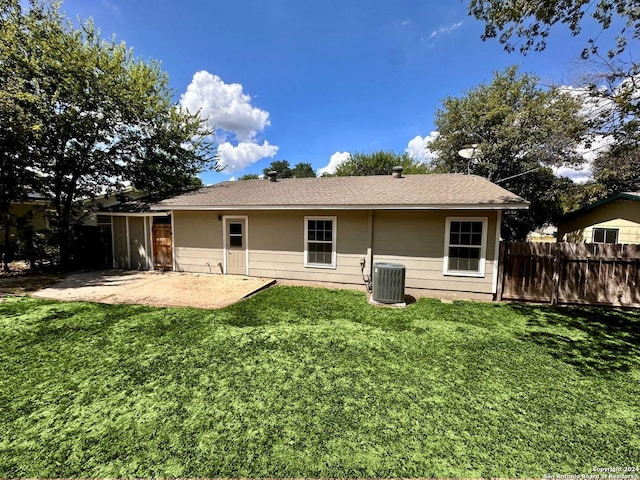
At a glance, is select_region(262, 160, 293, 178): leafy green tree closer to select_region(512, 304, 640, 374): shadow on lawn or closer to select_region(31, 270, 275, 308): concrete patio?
select_region(31, 270, 275, 308): concrete patio

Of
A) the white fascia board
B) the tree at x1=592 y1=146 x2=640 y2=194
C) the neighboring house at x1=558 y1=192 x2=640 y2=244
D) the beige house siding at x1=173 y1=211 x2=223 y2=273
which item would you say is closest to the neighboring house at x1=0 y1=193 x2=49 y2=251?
the white fascia board

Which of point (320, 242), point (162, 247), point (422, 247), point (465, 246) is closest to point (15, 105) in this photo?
point (162, 247)

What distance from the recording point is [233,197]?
9273 mm

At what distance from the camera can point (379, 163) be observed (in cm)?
3139

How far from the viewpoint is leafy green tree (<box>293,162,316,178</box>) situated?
54759 mm

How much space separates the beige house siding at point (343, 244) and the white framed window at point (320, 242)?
0.13 m

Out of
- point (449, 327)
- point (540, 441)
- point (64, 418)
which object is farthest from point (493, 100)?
point (64, 418)

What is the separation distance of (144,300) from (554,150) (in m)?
19.7

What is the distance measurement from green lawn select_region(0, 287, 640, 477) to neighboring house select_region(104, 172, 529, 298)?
219cm

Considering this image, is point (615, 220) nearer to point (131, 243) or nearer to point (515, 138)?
point (515, 138)

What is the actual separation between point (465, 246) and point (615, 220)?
8.49 m

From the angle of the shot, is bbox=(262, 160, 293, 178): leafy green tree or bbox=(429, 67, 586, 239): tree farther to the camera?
bbox=(262, 160, 293, 178): leafy green tree

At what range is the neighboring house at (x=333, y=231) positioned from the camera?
6.96 meters

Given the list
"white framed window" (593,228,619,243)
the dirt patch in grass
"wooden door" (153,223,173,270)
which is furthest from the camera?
"white framed window" (593,228,619,243)
